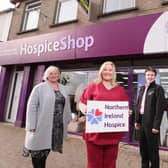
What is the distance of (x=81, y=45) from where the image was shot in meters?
7.01

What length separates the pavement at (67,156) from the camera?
13.9 ft

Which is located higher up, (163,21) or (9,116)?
(163,21)

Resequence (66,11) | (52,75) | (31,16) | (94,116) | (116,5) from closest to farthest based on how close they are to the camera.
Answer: (94,116) < (52,75) < (116,5) < (66,11) < (31,16)

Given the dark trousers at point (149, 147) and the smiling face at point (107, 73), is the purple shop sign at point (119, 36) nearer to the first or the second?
the dark trousers at point (149, 147)

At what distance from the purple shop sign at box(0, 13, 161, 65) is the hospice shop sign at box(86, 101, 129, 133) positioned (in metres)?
3.35

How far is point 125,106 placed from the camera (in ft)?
9.34

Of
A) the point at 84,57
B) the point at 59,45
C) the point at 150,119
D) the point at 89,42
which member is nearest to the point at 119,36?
the point at 89,42

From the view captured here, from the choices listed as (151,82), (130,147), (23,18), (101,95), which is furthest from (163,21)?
(23,18)

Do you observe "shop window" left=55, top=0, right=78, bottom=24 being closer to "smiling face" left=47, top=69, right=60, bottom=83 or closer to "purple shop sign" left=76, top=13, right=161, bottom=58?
"purple shop sign" left=76, top=13, right=161, bottom=58

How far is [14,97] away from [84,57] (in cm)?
437

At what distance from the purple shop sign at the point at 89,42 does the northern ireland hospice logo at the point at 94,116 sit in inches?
139

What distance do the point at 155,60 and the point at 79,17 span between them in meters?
3.41

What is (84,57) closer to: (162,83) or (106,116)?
(162,83)

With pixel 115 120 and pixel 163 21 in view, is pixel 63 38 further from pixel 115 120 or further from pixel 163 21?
pixel 115 120
